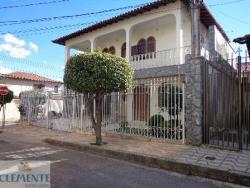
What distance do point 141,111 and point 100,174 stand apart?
4.67 metres

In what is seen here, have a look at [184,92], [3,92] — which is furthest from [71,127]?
[184,92]

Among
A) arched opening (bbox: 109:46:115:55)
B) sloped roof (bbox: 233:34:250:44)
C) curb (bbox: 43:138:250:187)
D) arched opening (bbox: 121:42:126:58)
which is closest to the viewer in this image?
curb (bbox: 43:138:250:187)

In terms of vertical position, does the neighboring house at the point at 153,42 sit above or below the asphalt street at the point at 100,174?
above

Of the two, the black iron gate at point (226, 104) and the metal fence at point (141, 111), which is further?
the metal fence at point (141, 111)

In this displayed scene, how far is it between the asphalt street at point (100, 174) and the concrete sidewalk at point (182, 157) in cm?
24

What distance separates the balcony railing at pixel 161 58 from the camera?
39.5ft

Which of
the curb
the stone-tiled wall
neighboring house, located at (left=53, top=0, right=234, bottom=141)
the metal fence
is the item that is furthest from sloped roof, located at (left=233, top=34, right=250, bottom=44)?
the curb

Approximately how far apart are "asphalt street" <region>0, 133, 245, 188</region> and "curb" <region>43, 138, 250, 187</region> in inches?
7.1

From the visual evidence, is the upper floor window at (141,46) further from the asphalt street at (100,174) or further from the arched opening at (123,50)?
the asphalt street at (100,174)

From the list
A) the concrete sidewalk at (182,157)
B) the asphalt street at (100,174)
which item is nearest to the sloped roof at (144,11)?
the concrete sidewalk at (182,157)

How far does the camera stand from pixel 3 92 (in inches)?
535

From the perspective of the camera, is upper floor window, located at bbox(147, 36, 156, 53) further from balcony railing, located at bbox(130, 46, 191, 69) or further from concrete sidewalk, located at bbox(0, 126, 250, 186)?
concrete sidewalk, located at bbox(0, 126, 250, 186)

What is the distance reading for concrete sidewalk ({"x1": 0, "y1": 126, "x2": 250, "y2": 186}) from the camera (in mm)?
5684

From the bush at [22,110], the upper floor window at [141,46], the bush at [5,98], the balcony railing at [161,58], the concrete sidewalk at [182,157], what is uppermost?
the upper floor window at [141,46]
